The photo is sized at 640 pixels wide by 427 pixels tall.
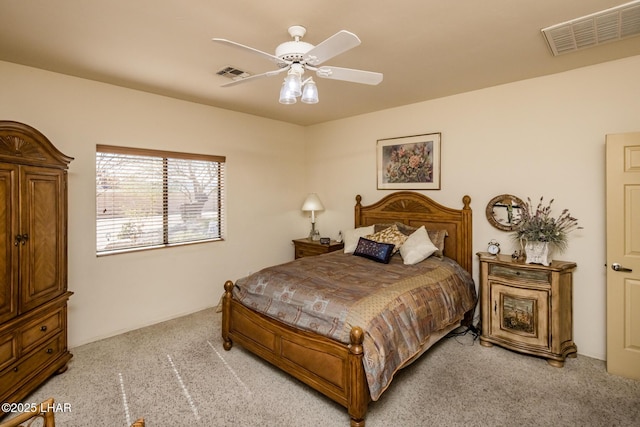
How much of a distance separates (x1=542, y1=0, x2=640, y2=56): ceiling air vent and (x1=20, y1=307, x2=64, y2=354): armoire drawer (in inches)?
171

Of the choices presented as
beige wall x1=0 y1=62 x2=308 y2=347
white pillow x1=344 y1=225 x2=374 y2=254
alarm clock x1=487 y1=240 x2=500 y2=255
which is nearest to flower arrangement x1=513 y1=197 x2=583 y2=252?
alarm clock x1=487 y1=240 x2=500 y2=255

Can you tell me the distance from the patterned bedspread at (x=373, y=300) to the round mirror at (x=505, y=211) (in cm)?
66

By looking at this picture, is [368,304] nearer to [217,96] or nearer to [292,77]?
[292,77]

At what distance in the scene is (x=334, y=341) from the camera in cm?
223

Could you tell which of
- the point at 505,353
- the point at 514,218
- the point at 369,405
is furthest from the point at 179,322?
the point at 514,218

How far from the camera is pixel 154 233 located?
12.7ft

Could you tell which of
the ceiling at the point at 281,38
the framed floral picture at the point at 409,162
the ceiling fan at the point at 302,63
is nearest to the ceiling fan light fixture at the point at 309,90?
the ceiling fan at the point at 302,63

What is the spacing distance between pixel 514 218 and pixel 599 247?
728 mm

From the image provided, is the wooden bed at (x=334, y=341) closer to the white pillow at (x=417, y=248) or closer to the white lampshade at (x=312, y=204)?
Answer: the white pillow at (x=417, y=248)

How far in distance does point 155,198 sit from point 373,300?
9.52 feet

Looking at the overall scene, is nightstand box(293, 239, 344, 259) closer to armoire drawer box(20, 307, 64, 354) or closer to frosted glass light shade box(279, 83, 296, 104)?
frosted glass light shade box(279, 83, 296, 104)

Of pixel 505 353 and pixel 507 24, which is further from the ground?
pixel 507 24

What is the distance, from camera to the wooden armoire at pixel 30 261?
224 cm

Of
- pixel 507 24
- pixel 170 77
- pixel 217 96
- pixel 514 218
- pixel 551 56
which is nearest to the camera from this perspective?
pixel 507 24
